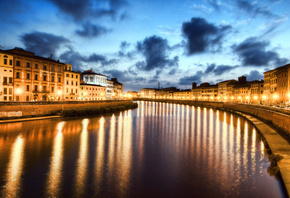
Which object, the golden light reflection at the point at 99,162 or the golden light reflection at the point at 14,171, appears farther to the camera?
the golden light reflection at the point at 99,162

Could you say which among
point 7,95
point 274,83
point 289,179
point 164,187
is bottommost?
point 164,187

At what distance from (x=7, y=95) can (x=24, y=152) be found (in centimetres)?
2865

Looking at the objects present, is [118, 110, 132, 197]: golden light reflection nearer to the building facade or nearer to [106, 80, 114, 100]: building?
the building facade

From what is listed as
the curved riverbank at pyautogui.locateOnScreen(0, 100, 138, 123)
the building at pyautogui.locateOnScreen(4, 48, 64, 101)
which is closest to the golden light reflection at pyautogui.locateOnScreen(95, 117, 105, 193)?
the curved riverbank at pyautogui.locateOnScreen(0, 100, 138, 123)

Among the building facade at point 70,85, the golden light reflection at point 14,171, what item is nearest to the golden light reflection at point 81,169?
the golden light reflection at point 14,171

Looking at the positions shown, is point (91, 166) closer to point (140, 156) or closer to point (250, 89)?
point (140, 156)

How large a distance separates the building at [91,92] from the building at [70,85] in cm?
583

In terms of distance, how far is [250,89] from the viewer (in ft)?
264

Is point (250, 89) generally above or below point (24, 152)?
above

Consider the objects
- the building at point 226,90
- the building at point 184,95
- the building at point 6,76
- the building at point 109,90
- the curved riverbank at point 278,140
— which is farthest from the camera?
the building at point 184,95

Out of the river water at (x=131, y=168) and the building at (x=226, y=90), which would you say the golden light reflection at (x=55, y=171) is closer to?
the river water at (x=131, y=168)

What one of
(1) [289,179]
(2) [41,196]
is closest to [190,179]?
(1) [289,179]

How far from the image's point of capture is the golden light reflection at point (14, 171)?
30.3ft

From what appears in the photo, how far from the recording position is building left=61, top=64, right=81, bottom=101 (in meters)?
51.7
